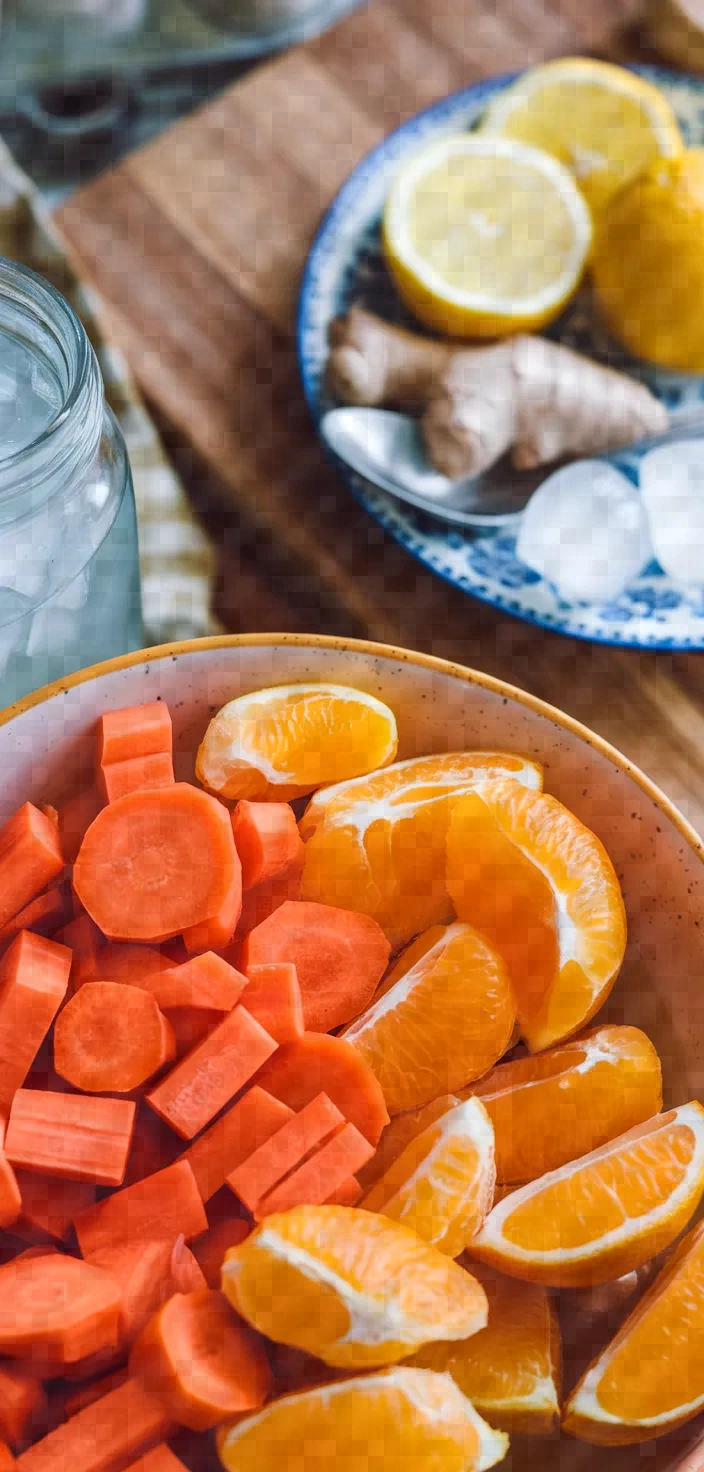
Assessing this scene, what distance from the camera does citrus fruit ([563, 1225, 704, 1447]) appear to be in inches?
27.7

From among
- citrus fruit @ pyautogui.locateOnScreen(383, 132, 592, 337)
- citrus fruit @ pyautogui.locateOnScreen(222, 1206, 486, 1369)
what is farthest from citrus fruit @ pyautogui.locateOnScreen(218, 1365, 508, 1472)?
citrus fruit @ pyautogui.locateOnScreen(383, 132, 592, 337)

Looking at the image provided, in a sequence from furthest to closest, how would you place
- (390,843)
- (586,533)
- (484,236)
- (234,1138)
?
1. (484,236)
2. (586,533)
3. (390,843)
4. (234,1138)

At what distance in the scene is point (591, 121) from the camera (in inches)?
54.3

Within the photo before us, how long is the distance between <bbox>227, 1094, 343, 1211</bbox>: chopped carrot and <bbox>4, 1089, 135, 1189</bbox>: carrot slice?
0.07 meters

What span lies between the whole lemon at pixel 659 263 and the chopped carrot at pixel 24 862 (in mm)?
834

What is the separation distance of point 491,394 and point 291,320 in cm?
30

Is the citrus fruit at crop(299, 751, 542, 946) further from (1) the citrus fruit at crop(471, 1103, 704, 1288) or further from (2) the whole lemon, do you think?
(2) the whole lemon

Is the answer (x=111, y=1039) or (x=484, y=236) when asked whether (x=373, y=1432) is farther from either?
(x=484, y=236)

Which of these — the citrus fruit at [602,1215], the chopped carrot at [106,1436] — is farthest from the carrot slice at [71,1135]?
the citrus fruit at [602,1215]

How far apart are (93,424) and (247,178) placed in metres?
0.73

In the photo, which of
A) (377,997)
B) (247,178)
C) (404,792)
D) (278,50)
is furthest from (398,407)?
(278,50)

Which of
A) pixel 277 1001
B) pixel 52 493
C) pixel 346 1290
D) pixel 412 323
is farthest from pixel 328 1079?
pixel 412 323

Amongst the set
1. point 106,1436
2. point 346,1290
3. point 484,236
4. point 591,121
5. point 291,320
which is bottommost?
point 106,1436

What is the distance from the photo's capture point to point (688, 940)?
2.78 ft
